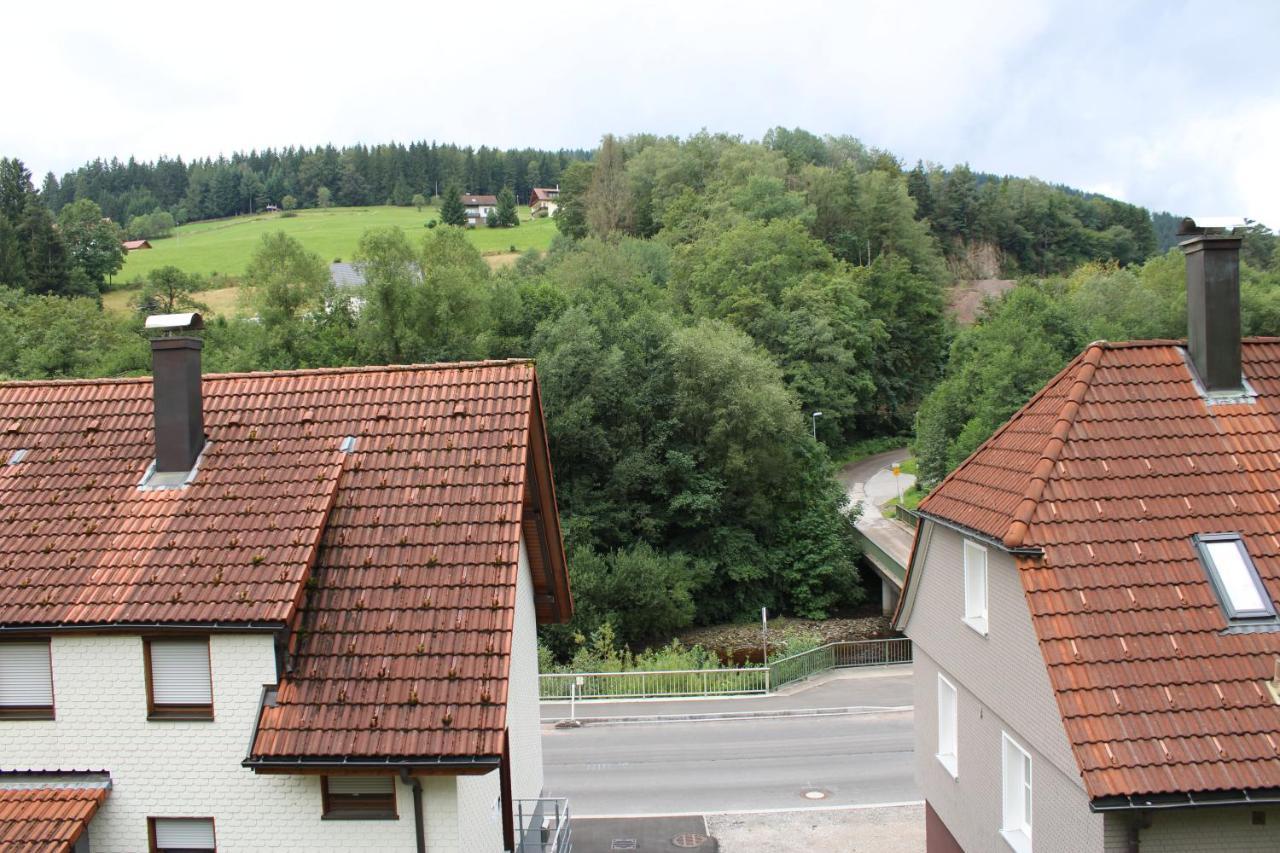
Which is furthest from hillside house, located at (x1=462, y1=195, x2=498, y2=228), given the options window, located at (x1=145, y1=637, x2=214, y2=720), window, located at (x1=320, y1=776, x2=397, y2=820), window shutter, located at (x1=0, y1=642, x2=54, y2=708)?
window, located at (x1=320, y1=776, x2=397, y2=820)

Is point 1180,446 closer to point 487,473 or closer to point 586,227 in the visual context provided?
point 487,473

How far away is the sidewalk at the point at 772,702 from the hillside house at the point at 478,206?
102567 millimetres

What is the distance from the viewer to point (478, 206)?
132 m

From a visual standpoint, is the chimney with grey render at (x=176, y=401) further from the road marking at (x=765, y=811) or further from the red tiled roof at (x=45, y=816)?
the road marking at (x=765, y=811)

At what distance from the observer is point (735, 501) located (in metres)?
44.9

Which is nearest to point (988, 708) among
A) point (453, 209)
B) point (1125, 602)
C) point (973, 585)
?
point (973, 585)

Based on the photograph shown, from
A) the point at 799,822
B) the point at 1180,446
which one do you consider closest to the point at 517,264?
the point at 799,822

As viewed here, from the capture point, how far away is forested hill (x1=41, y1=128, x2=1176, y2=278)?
84438 millimetres

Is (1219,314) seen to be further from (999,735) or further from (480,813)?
(480,813)

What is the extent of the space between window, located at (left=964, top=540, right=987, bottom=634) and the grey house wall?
Answer: 0.16m

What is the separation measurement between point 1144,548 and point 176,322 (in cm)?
1058

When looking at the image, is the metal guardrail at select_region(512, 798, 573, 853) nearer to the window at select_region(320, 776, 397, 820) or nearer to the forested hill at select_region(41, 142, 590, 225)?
the window at select_region(320, 776, 397, 820)

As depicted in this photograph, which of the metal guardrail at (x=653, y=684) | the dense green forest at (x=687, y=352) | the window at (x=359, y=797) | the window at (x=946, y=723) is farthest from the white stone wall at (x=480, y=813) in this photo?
the dense green forest at (x=687, y=352)

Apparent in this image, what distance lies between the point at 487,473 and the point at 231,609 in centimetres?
275
